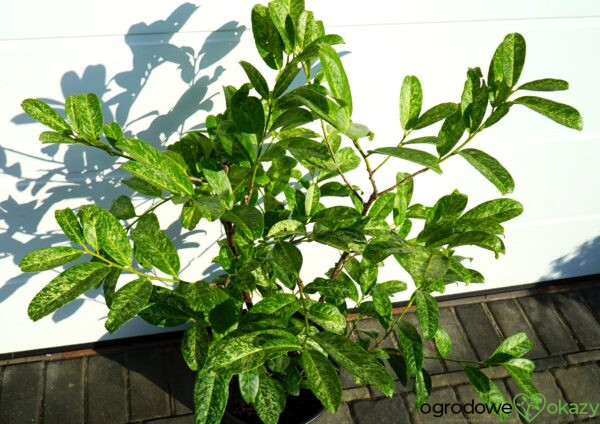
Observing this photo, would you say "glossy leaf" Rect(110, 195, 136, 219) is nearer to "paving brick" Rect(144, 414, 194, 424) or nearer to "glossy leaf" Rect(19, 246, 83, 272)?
"glossy leaf" Rect(19, 246, 83, 272)

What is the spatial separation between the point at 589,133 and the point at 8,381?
189 cm

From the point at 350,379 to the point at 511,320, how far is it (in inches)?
25.9

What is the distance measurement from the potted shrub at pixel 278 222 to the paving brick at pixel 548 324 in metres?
0.85

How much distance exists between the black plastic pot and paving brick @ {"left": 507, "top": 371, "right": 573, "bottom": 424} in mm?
730

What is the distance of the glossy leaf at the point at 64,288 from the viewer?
104 cm

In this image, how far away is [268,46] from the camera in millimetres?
1245

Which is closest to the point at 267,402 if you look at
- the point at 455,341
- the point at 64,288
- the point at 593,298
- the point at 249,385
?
the point at 249,385

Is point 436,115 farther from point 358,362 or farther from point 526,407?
point 526,407

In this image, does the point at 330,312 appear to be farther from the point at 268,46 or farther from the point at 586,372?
the point at 586,372

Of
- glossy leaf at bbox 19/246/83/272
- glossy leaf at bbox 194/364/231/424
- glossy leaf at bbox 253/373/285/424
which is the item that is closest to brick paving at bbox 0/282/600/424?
glossy leaf at bbox 253/373/285/424

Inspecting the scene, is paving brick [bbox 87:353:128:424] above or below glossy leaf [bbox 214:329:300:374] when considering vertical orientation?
below

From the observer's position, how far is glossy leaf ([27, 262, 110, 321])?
3.42 feet

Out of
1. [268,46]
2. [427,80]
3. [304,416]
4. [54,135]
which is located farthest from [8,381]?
[427,80]

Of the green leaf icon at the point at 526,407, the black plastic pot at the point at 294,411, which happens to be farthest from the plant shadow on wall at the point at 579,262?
the black plastic pot at the point at 294,411
